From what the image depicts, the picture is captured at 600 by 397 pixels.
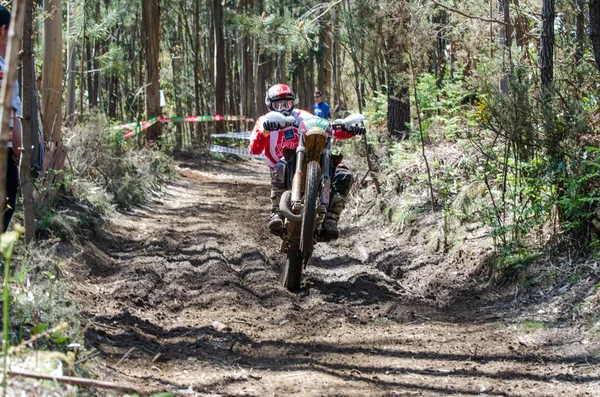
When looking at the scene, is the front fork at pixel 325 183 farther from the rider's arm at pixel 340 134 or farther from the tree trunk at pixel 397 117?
the tree trunk at pixel 397 117

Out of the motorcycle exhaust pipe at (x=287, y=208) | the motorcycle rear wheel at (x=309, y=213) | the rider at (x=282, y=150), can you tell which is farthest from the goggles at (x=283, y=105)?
the motorcycle rear wheel at (x=309, y=213)

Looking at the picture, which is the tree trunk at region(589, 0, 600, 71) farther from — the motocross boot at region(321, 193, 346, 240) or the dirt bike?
the motocross boot at region(321, 193, 346, 240)

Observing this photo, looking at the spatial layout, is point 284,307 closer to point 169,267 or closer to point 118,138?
point 169,267

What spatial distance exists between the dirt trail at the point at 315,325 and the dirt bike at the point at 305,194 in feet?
1.25

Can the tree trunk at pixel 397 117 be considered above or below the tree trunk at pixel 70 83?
below

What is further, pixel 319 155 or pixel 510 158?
pixel 510 158

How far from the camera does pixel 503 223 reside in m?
8.10

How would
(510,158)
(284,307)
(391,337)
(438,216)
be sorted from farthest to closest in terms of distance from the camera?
(438,216) → (510,158) → (284,307) → (391,337)

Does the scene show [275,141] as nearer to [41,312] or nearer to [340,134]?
[340,134]

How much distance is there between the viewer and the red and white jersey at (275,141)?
793 cm

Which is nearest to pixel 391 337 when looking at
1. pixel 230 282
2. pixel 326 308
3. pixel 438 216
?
pixel 326 308

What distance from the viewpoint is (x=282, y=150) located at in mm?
7871

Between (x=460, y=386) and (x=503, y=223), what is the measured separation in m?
3.74

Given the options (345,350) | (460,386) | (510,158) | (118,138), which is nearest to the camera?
(460,386)
